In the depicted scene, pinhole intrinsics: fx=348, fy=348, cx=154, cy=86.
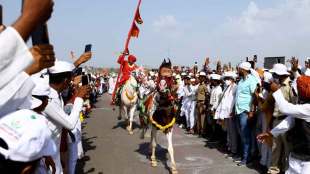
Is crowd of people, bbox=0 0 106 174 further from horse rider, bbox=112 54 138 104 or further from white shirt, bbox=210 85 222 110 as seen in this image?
horse rider, bbox=112 54 138 104

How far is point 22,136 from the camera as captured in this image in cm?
162

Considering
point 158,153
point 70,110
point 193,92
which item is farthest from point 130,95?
point 70,110

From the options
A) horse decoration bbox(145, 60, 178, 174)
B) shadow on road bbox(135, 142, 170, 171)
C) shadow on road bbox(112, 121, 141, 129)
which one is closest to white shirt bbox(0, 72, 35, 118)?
horse decoration bbox(145, 60, 178, 174)

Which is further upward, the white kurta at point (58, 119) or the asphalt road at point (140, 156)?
the white kurta at point (58, 119)

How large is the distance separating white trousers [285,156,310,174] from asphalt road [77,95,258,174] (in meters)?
3.04

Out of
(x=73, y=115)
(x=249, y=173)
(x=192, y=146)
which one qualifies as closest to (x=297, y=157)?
(x=73, y=115)

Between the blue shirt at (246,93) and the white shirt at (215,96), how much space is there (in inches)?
69.0

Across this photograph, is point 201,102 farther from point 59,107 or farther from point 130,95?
point 59,107

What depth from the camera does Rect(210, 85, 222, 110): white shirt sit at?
9327 mm

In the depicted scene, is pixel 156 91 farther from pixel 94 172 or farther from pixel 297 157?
pixel 297 157

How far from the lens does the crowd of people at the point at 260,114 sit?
395 cm

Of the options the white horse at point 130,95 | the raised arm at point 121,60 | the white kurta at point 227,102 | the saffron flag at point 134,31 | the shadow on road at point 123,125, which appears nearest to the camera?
the white kurta at point 227,102

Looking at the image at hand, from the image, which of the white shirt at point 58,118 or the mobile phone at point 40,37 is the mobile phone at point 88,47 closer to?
the white shirt at point 58,118

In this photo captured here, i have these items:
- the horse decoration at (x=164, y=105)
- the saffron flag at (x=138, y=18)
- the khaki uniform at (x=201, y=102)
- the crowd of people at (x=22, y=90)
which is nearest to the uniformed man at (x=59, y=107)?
the crowd of people at (x=22, y=90)
